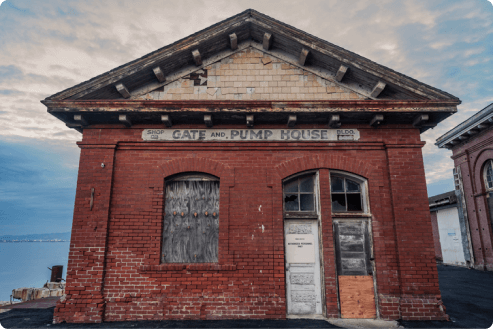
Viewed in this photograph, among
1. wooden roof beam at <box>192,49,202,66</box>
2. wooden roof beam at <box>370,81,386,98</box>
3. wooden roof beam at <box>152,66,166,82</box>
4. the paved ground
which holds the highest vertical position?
wooden roof beam at <box>192,49,202,66</box>

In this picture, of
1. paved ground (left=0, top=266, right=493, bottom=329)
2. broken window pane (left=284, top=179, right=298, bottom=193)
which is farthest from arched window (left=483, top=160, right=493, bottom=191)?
broken window pane (left=284, top=179, right=298, bottom=193)

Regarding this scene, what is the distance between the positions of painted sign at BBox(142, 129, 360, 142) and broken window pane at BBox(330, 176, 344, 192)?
3.23 feet

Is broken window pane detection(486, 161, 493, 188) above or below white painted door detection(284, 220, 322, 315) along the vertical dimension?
above

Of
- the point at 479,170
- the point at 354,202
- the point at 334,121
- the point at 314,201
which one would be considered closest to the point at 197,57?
the point at 334,121

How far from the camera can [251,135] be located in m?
7.13

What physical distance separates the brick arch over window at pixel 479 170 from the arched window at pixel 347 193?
1066 cm

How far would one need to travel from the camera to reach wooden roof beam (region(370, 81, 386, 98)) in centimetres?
704

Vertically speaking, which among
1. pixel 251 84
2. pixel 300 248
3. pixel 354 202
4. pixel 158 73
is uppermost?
pixel 158 73

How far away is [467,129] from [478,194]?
3.22 meters

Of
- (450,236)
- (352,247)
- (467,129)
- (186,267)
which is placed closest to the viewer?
(186,267)

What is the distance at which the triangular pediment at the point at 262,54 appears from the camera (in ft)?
22.9

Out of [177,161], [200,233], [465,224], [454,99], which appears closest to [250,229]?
[200,233]

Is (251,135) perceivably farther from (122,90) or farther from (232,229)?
(122,90)

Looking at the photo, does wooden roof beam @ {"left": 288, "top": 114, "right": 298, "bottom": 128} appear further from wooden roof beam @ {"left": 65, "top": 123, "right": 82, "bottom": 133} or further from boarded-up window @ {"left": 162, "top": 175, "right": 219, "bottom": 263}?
wooden roof beam @ {"left": 65, "top": 123, "right": 82, "bottom": 133}
